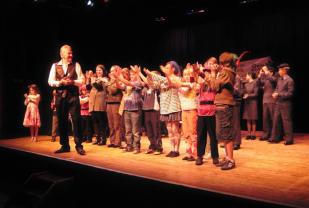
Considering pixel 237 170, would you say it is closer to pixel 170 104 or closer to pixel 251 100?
pixel 170 104

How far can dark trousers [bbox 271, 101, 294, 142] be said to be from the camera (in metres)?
6.88

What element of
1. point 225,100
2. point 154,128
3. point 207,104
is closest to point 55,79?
point 154,128

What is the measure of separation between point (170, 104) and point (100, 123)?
211 cm

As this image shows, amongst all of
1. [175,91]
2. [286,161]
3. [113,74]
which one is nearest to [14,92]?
[113,74]

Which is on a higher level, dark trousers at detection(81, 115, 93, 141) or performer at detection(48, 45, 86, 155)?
performer at detection(48, 45, 86, 155)

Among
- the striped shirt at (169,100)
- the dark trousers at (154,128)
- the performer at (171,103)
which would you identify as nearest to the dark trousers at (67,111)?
the dark trousers at (154,128)

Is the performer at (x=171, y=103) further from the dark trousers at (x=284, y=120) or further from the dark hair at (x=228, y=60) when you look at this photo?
the dark trousers at (x=284, y=120)

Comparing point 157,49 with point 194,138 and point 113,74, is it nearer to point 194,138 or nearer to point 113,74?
point 113,74

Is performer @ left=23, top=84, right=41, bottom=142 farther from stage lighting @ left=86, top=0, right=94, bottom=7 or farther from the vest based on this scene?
the vest

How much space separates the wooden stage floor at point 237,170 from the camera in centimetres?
330

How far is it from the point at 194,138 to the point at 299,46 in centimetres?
497

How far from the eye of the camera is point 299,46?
8375 millimetres

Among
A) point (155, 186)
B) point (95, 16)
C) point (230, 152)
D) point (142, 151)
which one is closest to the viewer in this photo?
point (155, 186)

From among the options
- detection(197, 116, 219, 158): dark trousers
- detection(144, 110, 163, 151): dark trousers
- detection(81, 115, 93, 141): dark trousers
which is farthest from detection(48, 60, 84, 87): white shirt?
detection(197, 116, 219, 158): dark trousers
